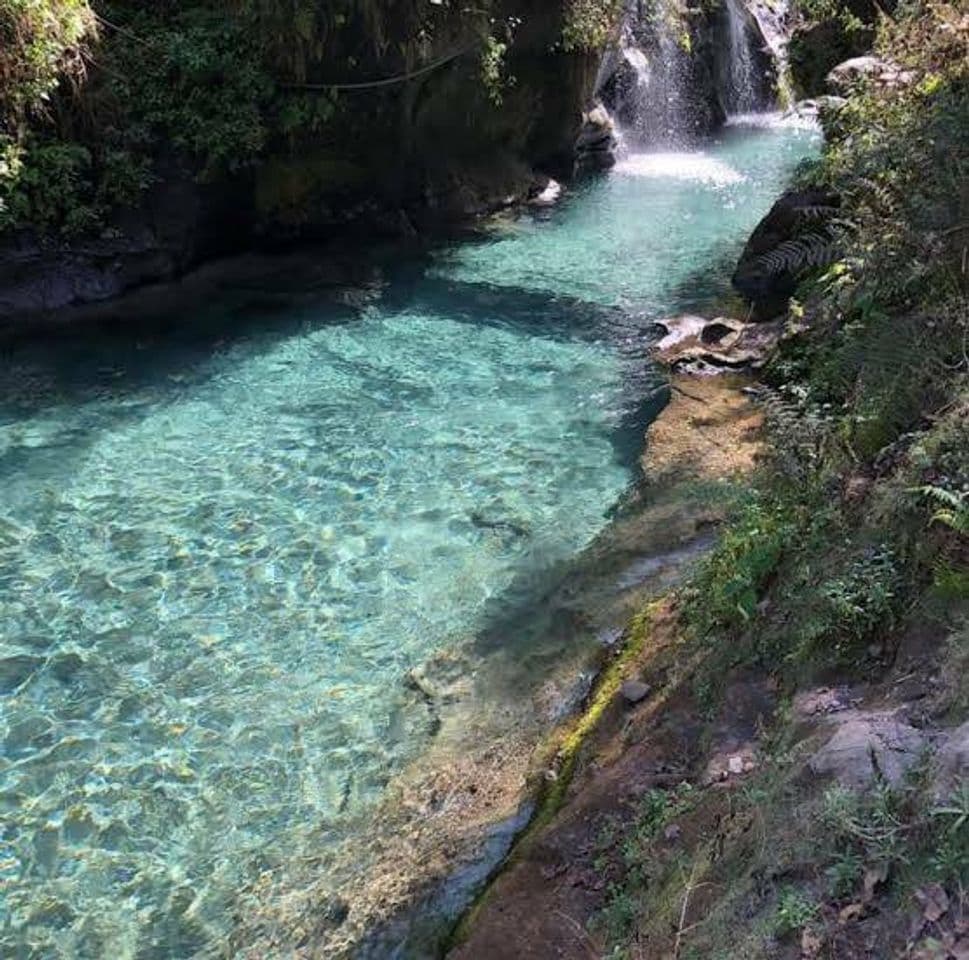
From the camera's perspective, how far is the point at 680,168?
20688 millimetres

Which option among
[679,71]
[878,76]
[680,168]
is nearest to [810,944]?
[878,76]

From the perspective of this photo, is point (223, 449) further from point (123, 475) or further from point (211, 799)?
point (211, 799)

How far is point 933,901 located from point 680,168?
2002 centimetres

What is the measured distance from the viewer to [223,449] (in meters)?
8.99

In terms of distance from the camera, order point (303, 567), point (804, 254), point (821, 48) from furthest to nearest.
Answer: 1. point (821, 48)
2. point (804, 254)
3. point (303, 567)

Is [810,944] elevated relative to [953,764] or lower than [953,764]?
lower

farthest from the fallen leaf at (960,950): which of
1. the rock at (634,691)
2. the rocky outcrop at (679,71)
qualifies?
the rocky outcrop at (679,71)

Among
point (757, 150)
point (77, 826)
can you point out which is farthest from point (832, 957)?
point (757, 150)

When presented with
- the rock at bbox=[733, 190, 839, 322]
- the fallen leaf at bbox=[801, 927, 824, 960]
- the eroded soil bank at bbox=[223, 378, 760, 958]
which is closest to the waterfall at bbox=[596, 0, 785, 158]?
the rock at bbox=[733, 190, 839, 322]

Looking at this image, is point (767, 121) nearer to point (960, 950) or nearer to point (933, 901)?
point (933, 901)

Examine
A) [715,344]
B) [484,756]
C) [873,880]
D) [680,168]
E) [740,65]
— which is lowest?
[484,756]

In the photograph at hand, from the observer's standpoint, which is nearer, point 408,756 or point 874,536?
point 874,536

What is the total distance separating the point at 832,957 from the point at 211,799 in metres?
3.56

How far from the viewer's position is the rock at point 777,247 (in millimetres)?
10797
